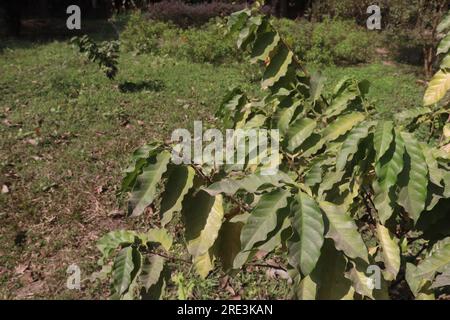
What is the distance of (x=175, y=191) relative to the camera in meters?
1.58

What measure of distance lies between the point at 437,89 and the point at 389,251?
2.64 ft

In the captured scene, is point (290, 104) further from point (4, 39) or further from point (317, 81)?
point (4, 39)

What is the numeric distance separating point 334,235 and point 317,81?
0.91 meters

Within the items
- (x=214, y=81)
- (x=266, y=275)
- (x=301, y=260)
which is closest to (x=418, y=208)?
(x=301, y=260)

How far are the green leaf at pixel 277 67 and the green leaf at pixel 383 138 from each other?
0.74 metres

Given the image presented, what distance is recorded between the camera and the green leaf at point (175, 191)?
156cm

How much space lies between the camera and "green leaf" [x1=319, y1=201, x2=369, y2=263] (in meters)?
1.30

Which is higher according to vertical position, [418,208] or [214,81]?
[418,208]

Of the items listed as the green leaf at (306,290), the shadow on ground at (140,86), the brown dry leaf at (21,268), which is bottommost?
the brown dry leaf at (21,268)

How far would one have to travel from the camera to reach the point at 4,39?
1182cm

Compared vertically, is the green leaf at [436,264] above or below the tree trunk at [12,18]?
above

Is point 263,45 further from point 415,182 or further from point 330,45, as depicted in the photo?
point 330,45

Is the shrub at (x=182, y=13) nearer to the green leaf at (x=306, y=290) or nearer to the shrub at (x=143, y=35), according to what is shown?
the shrub at (x=143, y=35)

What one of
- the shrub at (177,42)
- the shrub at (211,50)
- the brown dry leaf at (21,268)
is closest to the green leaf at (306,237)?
the brown dry leaf at (21,268)
